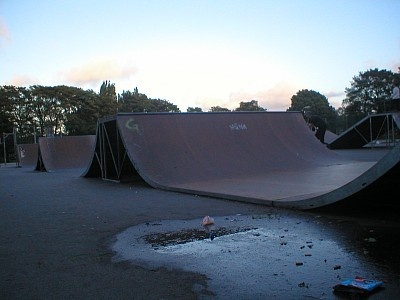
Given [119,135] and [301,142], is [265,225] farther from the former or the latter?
[301,142]

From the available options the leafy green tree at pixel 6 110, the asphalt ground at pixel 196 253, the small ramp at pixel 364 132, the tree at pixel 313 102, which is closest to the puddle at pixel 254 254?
the asphalt ground at pixel 196 253

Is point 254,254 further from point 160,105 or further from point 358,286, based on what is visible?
point 160,105

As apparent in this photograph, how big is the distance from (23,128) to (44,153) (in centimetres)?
3277

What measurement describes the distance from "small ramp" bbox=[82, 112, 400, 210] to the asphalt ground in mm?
1831

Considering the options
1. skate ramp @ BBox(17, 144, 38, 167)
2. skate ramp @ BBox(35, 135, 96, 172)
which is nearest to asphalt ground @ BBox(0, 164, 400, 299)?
skate ramp @ BBox(35, 135, 96, 172)

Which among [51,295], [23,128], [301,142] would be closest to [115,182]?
[301,142]

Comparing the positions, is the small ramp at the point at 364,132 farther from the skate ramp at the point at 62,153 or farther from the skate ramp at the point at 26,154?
the skate ramp at the point at 26,154

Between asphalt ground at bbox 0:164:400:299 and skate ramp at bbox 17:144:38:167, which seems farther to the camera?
skate ramp at bbox 17:144:38:167

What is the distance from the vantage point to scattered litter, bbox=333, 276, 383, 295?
105 inches

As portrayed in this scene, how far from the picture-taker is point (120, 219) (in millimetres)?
5910

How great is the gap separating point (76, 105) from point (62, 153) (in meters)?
35.6

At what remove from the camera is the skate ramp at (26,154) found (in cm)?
3045

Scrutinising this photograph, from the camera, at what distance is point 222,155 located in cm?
1115

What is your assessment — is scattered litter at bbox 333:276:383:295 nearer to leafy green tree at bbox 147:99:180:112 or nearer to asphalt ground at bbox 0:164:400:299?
asphalt ground at bbox 0:164:400:299
